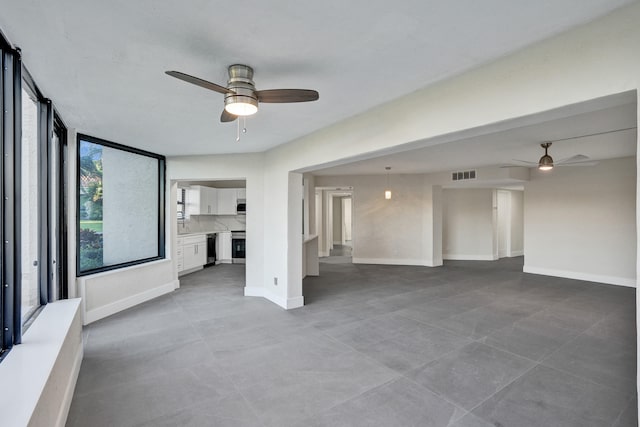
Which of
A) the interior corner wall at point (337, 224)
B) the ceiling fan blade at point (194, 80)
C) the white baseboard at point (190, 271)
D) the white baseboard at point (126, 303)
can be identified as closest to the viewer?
the ceiling fan blade at point (194, 80)

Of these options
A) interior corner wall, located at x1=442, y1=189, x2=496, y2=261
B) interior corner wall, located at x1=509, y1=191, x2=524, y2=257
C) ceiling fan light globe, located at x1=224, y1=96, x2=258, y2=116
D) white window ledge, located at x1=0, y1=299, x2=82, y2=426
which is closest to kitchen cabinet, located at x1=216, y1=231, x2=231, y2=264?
white window ledge, located at x1=0, y1=299, x2=82, y2=426

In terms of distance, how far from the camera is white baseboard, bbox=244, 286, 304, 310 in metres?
4.66

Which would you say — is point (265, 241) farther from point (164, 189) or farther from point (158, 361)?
point (158, 361)

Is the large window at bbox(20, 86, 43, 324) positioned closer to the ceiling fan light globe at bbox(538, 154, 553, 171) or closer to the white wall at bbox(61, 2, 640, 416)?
the white wall at bbox(61, 2, 640, 416)

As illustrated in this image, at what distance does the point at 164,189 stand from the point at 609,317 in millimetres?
7037

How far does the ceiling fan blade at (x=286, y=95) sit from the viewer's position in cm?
208

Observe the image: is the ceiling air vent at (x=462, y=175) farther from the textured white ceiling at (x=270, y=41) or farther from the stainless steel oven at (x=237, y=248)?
the stainless steel oven at (x=237, y=248)

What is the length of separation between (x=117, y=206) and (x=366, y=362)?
13.8 feet

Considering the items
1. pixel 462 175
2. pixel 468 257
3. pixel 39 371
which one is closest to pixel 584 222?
pixel 462 175

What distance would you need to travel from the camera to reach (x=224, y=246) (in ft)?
28.3

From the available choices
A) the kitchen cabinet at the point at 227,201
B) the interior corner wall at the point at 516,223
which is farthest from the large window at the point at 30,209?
the interior corner wall at the point at 516,223

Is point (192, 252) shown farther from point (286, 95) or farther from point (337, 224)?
point (337, 224)

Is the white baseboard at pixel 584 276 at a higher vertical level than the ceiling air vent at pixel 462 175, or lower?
lower

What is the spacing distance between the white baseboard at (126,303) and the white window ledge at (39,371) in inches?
59.3
